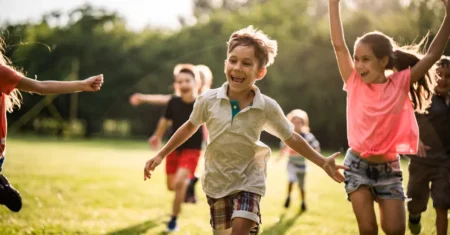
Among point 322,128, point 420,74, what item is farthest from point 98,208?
point 322,128

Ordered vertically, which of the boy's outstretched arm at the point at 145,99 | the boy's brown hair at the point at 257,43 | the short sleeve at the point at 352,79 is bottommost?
the boy's outstretched arm at the point at 145,99

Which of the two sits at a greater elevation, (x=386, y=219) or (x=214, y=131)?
(x=214, y=131)

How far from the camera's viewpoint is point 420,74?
4.10 metres

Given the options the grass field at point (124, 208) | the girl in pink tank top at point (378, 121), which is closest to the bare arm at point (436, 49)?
the girl in pink tank top at point (378, 121)

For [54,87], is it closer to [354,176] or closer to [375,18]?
[354,176]

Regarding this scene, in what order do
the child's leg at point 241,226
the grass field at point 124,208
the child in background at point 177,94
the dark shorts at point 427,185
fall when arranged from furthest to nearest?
the child in background at point 177,94 → the grass field at point 124,208 → the dark shorts at point 427,185 → the child's leg at point 241,226

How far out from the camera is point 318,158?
3.86 m

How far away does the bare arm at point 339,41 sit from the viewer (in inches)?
169

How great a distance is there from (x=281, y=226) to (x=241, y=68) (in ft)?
10.0

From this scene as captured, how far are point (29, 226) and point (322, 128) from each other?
25529 mm

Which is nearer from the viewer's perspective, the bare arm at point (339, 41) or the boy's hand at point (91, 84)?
the boy's hand at point (91, 84)

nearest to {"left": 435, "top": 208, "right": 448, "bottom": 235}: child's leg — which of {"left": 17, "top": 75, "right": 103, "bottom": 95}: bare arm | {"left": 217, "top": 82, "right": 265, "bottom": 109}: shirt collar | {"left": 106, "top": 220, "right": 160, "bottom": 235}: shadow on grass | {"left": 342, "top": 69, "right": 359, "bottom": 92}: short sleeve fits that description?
{"left": 342, "top": 69, "right": 359, "bottom": 92}: short sleeve

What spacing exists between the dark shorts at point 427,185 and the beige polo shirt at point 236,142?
2.17 meters

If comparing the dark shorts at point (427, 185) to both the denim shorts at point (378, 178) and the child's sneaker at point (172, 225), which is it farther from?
the child's sneaker at point (172, 225)
